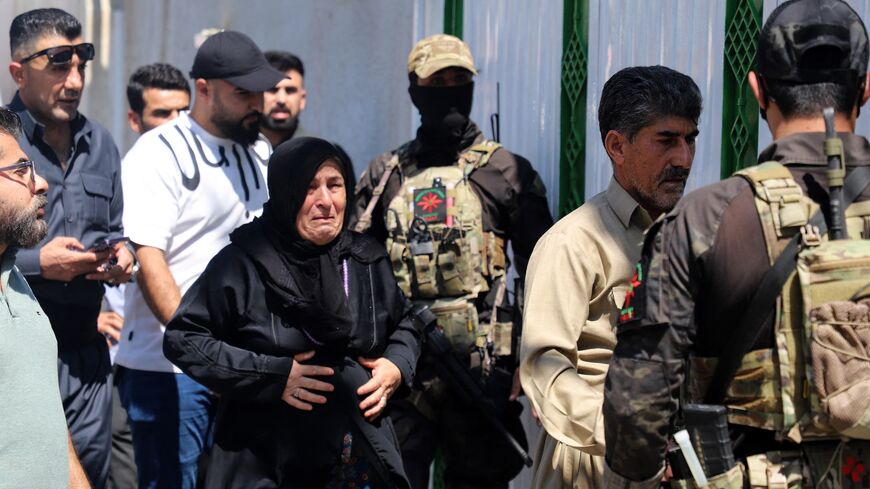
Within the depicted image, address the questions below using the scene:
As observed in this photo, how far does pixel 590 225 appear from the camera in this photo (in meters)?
3.30

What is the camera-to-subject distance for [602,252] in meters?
3.27

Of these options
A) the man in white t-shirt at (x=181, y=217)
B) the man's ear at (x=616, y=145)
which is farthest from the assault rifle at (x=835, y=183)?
the man in white t-shirt at (x=181, y=217)

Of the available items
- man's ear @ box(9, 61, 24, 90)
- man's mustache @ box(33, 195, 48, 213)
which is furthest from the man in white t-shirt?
man's mustache @ box(33, 195, 48, 213)

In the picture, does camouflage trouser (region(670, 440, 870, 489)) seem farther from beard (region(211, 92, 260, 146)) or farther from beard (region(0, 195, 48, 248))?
beard (region(211, 92, 260, 146))

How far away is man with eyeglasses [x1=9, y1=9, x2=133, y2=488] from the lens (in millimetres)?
4867

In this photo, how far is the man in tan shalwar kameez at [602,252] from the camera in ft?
10.3

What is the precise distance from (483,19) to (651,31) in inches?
55.2

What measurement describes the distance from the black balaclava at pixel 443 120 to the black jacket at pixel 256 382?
53.2 inches

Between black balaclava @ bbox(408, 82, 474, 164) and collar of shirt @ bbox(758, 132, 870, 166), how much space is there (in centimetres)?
273

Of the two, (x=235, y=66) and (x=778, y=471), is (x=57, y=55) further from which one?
(x=778, y=471)

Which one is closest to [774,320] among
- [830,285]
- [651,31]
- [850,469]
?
[830,285]

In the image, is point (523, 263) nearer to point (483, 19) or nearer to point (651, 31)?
point (651, 31)

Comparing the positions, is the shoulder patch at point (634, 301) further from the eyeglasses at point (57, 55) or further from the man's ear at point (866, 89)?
the eyeglasses at point (57, 55)

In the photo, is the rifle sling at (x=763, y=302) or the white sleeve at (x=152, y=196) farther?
the white sleeve at (x=152, y=196)
